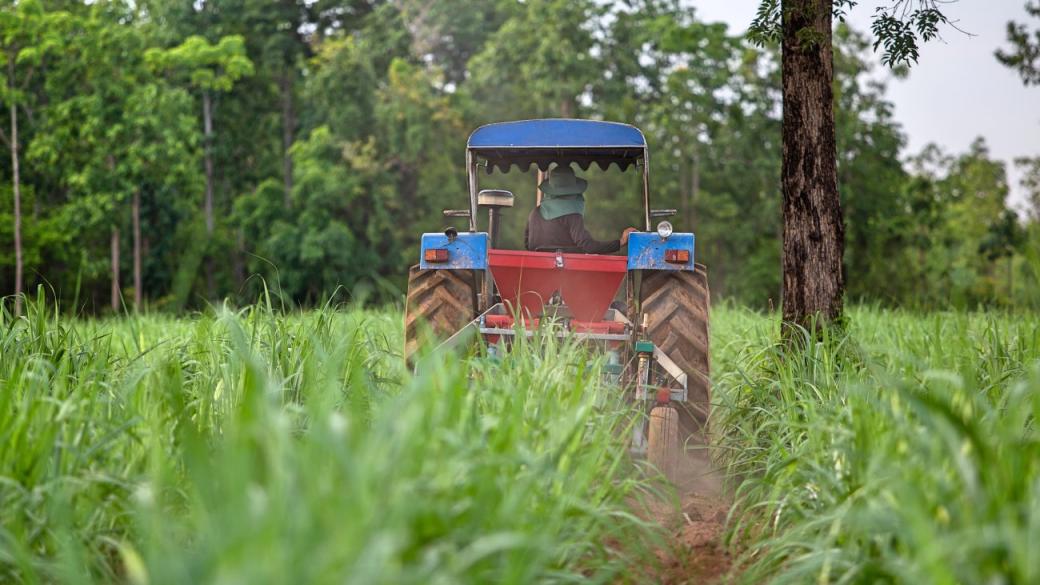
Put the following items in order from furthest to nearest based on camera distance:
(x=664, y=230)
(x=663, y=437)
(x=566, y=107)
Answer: (x=566, y=107)
(x=664, y=230)
(x=663, y=437)

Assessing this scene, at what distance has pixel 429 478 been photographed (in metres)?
2.54

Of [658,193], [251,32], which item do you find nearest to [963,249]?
[658,193]

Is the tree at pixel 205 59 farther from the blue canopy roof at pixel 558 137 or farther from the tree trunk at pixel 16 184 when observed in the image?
the blue canopy roof at pixel 558 137

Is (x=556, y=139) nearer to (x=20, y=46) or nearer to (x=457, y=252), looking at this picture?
(x=457, y=252)

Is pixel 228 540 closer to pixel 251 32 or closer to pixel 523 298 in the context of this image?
pixel 523 298

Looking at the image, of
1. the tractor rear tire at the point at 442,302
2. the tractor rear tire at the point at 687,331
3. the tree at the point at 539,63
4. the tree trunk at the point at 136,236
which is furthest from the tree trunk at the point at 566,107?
the tractor rear tire at the point at 687,331

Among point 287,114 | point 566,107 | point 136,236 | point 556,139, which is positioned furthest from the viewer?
point 287,114

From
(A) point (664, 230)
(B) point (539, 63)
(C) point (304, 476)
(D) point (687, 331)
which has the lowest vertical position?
(D) point (687, 331)

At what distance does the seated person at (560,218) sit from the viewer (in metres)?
6.98

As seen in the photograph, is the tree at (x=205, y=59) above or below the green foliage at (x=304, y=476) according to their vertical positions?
above

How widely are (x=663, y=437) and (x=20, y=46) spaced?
32.8 m

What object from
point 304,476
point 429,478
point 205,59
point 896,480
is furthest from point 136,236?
point 896,480

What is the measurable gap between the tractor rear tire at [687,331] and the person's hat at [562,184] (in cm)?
108

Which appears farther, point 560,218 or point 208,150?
point 208,150
